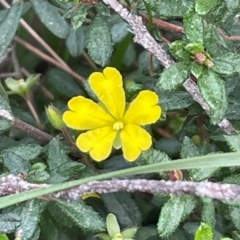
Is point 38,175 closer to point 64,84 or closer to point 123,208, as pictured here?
point 123,208

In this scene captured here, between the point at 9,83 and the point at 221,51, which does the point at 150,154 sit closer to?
the point at 221,51

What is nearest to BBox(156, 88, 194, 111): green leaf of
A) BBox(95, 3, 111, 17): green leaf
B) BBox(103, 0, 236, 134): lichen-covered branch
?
BBox(103, 0, 236, 134): lichen-covered branch

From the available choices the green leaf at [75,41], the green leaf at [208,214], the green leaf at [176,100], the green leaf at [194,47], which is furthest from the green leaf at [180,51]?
the green leaf at [75,41]

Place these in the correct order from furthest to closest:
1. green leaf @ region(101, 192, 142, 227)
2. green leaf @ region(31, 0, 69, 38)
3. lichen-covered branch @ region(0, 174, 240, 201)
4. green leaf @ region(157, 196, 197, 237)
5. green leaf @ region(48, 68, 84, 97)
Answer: green leaf @ region(48, 68, 84, 97), green leaf @ region(31, 0, 69, 38), green leaf @ region(101, 192, 142, 227), green leaf @ region(157, 196, 197, 237), lichen-covered branch @ region(0, 174, 240, 201)

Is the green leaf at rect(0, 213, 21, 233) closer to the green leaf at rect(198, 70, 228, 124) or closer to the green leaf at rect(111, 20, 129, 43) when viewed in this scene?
the green leaf at rect(198, 70, 228, 124)

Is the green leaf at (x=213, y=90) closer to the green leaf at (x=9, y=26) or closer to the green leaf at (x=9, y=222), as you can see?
the green leaf at (x=9, y=222)

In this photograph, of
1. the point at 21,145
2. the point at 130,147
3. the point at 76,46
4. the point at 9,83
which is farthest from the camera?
the point at 76,46

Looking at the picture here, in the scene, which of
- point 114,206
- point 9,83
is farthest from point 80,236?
point 9,83
